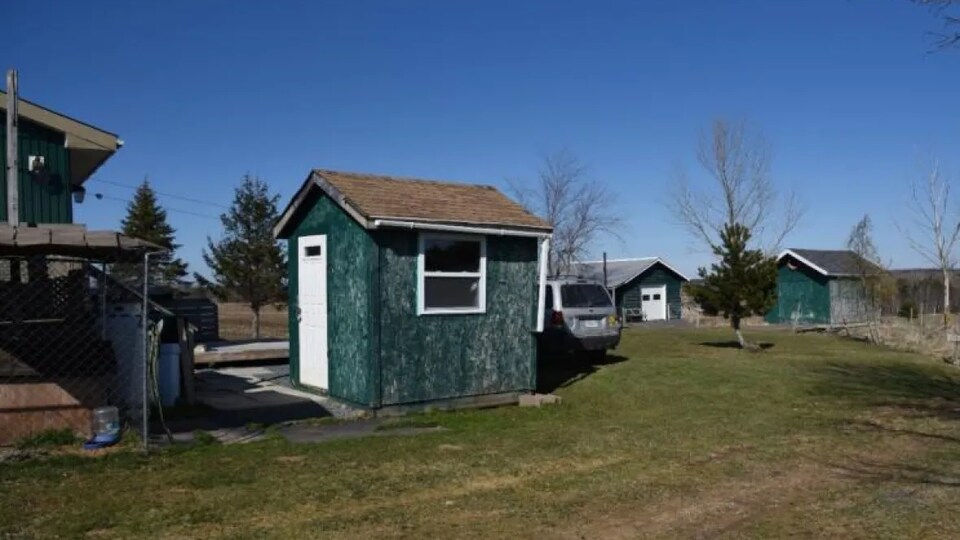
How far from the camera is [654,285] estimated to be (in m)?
47.8

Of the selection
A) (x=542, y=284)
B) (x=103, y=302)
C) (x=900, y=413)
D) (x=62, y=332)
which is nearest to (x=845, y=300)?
(x=900, y=413)

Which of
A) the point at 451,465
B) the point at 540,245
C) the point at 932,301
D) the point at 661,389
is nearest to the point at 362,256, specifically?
the point at 540,245

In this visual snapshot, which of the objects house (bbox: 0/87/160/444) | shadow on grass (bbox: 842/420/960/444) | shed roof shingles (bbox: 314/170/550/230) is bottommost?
shadow on grass (bbox: 842/420/960/444)

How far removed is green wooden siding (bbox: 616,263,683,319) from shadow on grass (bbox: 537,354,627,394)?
2756 centimetres

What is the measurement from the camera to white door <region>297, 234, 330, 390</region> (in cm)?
1177

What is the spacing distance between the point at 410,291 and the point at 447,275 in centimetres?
70

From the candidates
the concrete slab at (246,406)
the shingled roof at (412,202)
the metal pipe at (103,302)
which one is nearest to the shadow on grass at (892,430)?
the shingled roof at (412,202)

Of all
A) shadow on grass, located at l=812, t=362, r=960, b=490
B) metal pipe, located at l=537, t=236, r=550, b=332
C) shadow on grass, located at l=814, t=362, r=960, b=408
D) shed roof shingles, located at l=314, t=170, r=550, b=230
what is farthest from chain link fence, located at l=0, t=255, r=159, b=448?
shadow on grass, located at l=814, t=362, r=960, b=408

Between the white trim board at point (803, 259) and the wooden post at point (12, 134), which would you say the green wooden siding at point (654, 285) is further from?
the wooden post at point (12, 134)

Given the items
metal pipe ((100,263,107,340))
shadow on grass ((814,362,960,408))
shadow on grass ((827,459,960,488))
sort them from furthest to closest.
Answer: shadow on grass ((814,362,960,408)), metal pipe ((100,263,107,340)), shadow on grass ((827,459,960,488))

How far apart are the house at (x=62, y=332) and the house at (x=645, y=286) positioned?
1432 inches

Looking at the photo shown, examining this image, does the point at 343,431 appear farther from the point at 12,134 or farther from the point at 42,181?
the point at 42,181

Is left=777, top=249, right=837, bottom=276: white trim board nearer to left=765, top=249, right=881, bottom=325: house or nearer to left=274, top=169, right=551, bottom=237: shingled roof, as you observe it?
left=765, top=249, right=881, bottom=325: house

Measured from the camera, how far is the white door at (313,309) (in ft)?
38.6
